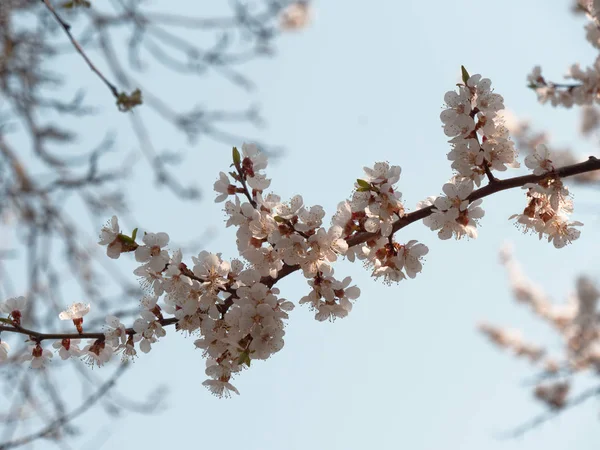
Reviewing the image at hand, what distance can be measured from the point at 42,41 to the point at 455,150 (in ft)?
12.7

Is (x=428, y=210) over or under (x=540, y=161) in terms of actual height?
under

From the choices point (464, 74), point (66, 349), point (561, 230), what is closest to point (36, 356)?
point (66, 349)

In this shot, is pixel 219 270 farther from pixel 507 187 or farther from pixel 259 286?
pixel 507 187

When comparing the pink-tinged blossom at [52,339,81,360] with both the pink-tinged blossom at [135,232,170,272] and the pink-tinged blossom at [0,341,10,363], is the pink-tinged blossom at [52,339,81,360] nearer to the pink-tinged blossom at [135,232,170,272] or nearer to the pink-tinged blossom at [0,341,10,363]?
the pink-tinged blossom at [0,341,10,363]

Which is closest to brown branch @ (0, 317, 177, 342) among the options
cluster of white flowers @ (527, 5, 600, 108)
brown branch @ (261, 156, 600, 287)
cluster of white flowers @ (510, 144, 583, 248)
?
brown branch @ (261, 156, 600, 287)

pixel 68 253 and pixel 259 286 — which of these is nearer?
pixel 259 286

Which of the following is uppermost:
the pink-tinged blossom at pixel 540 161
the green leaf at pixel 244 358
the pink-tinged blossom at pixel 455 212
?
the pink-tinged blossom at pixel 540 161

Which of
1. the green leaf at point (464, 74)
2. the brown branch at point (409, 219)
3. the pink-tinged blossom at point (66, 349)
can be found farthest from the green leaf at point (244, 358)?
the green leaf at point (464, 74)

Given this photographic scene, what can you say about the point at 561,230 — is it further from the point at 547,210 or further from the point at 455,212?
the point at 455,212

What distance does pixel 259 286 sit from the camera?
5.55 ft

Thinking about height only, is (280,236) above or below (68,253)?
below

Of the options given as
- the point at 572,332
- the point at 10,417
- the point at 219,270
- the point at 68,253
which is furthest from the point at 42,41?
the point at 572,332

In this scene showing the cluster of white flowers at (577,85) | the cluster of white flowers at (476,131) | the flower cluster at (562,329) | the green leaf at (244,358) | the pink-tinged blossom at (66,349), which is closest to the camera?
the green leaf at (244,358)

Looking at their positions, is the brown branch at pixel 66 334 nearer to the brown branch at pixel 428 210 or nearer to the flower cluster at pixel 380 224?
the brown branch at pixel 428 210
